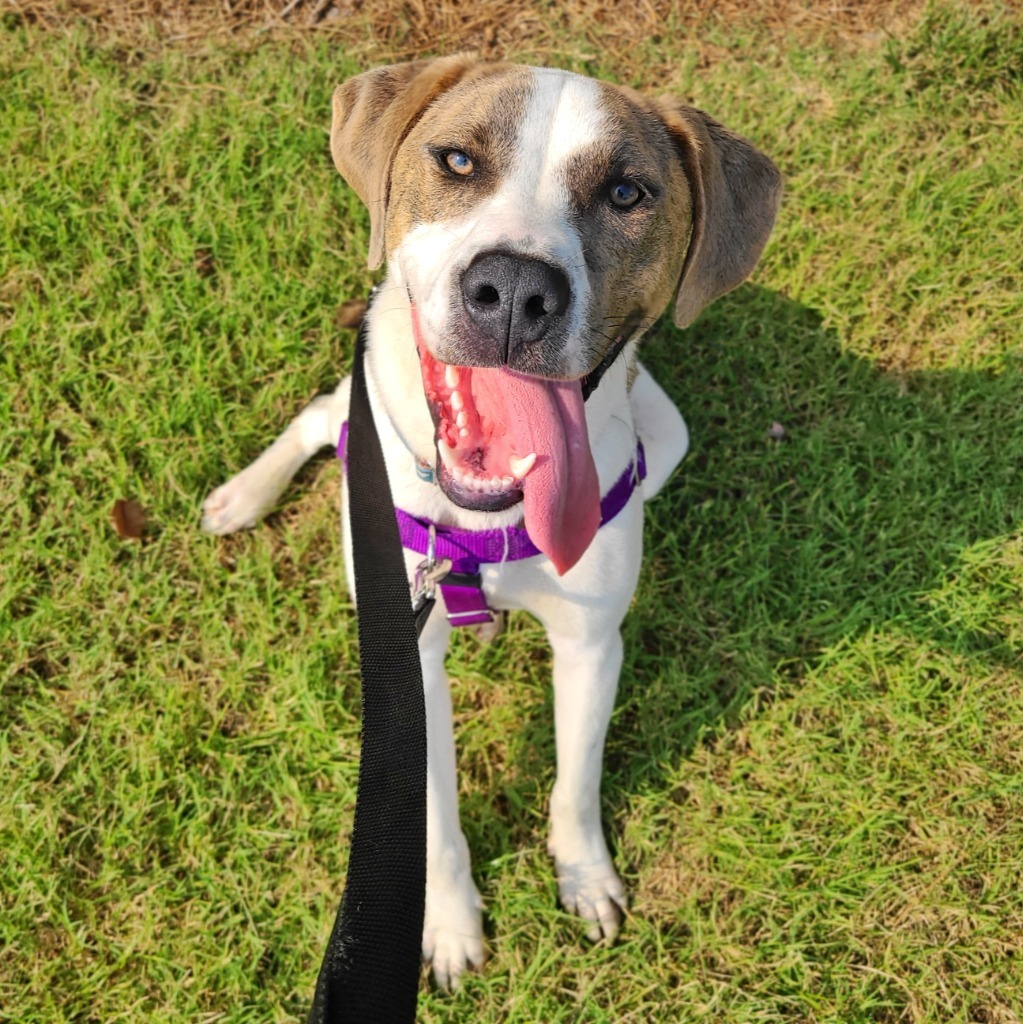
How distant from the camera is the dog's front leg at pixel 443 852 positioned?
3.24 meters

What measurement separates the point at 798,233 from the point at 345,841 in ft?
11.4

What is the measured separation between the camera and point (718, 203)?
111 inches

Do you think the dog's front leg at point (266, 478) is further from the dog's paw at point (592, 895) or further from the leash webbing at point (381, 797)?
the dog's paw at point (592, 895)

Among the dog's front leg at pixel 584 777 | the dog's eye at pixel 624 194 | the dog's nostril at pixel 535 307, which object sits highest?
the dog's eye at pixel 624 194

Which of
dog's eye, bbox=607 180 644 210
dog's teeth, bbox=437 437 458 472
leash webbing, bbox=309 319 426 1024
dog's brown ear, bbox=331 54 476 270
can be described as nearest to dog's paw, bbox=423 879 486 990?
leash webbing, bbox=309 319 426 1024

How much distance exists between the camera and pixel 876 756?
402cm

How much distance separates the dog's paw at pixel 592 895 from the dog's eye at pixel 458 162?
2.44m

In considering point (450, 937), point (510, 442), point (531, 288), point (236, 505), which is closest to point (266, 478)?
point (236, 505)

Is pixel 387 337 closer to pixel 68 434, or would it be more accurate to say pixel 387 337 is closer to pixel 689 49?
pixel 68 434

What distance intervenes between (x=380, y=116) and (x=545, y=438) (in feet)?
3.47

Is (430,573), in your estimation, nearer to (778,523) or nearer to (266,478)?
(266,478)

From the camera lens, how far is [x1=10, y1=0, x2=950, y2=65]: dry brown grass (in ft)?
16.4

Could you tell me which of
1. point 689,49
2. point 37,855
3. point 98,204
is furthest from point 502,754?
point 689,49

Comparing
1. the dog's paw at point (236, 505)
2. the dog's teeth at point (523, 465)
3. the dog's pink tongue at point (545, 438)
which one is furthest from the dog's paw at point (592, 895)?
the dog's paw at point (236, 505)
